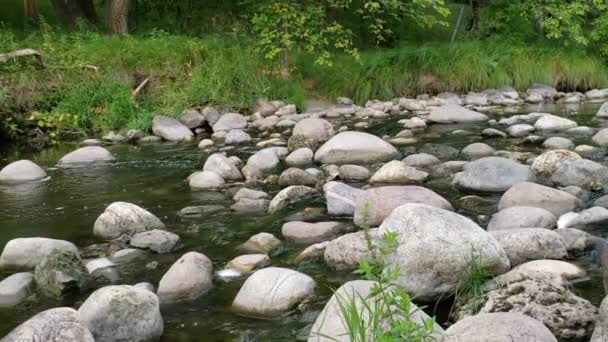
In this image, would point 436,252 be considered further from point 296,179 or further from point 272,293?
point 296,179

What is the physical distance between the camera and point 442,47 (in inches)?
549

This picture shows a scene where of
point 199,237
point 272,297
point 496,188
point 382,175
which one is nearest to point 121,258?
point 199,237

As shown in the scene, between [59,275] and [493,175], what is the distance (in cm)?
364

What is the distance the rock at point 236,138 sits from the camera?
905 centimetres

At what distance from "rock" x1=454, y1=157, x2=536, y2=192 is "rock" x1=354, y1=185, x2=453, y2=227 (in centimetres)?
73

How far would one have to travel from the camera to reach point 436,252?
142 inches

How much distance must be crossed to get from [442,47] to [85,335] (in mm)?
12080

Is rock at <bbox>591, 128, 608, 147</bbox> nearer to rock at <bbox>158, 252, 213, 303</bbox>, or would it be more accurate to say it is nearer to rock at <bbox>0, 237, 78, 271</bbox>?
rock at <bbox>158, 252, 213, 303</bbox>

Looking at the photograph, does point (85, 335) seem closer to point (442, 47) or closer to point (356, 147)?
point (356, 147)

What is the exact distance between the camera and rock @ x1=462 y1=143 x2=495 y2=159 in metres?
7.19

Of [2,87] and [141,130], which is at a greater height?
[2,87]

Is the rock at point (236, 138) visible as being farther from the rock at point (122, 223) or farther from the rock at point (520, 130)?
the rock at point (122, 223)

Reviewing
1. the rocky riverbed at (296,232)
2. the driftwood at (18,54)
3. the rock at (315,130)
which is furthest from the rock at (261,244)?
the driftwood at (18,54)

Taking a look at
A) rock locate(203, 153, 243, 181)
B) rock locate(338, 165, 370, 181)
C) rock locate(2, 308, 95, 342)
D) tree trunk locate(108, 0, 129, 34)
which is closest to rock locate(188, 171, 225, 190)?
rock locate(203, 153, 243, 181)
